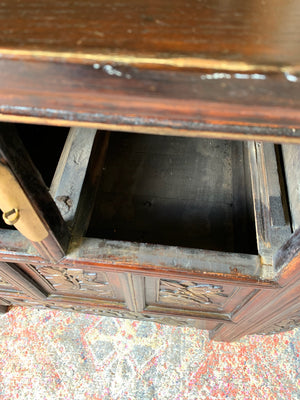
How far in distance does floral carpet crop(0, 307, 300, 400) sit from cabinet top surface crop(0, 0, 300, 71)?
4.36ft

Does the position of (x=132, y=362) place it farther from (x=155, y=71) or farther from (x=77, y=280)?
(x=155, y=71)

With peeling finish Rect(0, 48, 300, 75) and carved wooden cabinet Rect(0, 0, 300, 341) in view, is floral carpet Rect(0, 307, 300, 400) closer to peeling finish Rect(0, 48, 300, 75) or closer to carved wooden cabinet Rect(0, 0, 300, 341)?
carved wooden cabinet Rect(0, 0, 300, 341)

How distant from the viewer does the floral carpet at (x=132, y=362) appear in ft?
4.10

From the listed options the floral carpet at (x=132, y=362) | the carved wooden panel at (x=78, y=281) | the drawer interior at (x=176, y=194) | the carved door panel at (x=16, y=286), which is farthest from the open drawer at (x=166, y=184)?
the floral carpet at (x=132, y=362)

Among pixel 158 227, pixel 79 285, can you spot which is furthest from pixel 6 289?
pixel 158 227

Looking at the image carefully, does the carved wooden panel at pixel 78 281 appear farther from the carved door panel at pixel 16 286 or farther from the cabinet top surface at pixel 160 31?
the cabinet top surface at pixel 160 31

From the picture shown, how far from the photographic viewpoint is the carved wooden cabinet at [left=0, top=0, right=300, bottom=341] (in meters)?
0.24

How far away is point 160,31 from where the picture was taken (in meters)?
0.26

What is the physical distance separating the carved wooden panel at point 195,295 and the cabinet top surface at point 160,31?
1.89 ft

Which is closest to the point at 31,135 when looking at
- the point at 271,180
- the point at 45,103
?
the point at 271,180

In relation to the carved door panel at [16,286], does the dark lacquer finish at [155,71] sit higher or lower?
higher

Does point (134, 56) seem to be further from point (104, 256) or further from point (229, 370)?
point (229, 370)

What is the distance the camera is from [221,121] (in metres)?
0.25

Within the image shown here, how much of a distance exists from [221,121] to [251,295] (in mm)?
641
